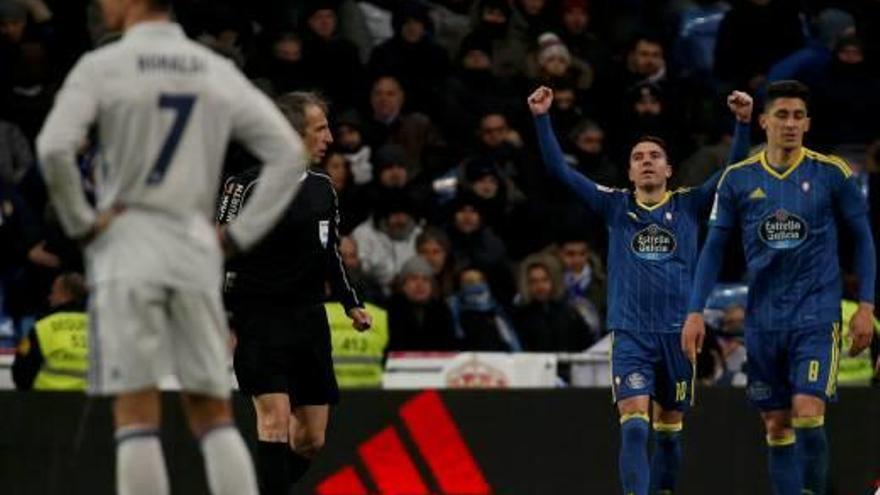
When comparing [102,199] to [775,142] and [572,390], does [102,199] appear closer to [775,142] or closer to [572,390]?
[775,142]

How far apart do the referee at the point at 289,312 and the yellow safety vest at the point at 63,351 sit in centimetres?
305

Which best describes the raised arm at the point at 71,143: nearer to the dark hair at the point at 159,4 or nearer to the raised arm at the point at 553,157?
the dark hair at the point at 159,4

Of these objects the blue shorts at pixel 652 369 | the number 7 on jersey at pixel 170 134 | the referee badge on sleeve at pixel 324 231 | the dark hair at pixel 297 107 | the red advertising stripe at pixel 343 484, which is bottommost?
the red advertising stripe at pixel 343 484

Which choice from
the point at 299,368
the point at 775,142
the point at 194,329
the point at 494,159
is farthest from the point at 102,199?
the point at 494,159

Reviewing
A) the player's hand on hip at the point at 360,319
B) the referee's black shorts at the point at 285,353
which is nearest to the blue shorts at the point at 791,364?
the player's hand on hip at the point at 360,319

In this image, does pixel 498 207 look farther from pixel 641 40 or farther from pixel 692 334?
pixel 692 334

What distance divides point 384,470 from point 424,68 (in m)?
4.91

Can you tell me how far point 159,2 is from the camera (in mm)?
7918

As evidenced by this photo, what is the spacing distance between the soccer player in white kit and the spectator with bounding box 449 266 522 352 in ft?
26.2

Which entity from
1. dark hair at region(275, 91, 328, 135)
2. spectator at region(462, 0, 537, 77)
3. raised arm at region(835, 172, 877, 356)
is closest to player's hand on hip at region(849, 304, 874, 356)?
raised arm at region(835, 172, 877, 356)

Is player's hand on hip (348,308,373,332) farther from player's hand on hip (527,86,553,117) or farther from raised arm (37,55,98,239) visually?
raised arm (37,55,98,239)

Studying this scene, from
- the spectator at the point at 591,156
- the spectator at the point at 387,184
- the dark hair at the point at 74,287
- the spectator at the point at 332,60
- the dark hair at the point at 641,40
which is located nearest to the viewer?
the dark hair at the point at 74,287

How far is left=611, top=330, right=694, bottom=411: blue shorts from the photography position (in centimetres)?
1163

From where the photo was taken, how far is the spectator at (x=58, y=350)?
14.1 metres
